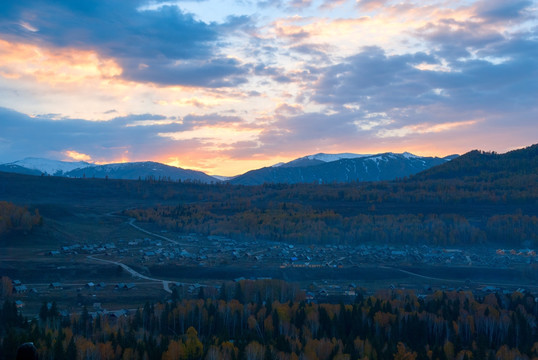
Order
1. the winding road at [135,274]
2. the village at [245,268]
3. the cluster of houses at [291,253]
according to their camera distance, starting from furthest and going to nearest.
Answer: the cluster of houses at [291,253] < the winding road at [135,274] < the village at [245,268]

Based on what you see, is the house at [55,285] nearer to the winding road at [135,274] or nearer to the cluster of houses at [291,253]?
the winding road at [135,274]

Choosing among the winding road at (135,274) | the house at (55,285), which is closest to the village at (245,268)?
the house at (55,285)

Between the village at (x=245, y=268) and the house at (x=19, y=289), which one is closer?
the house at (x=19, y=289)

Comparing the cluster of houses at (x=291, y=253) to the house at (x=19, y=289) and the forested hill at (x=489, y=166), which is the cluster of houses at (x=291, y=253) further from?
the forested hill at (x=489, y=166)

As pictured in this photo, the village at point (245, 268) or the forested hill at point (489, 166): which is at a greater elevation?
the forested hill at point (489, 166)

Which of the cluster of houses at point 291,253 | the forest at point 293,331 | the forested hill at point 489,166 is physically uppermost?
the forested hill at point 489,166

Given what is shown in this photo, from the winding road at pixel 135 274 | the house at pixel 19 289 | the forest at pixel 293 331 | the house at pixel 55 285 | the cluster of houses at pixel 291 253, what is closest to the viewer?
the forest at pixel 293 331

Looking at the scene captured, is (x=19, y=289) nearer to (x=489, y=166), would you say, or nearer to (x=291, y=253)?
(x=291, y=253)

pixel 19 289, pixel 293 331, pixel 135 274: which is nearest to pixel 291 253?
pixel 135 274

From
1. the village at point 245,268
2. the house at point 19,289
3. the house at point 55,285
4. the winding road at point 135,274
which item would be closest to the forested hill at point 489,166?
the village at point 245,268
